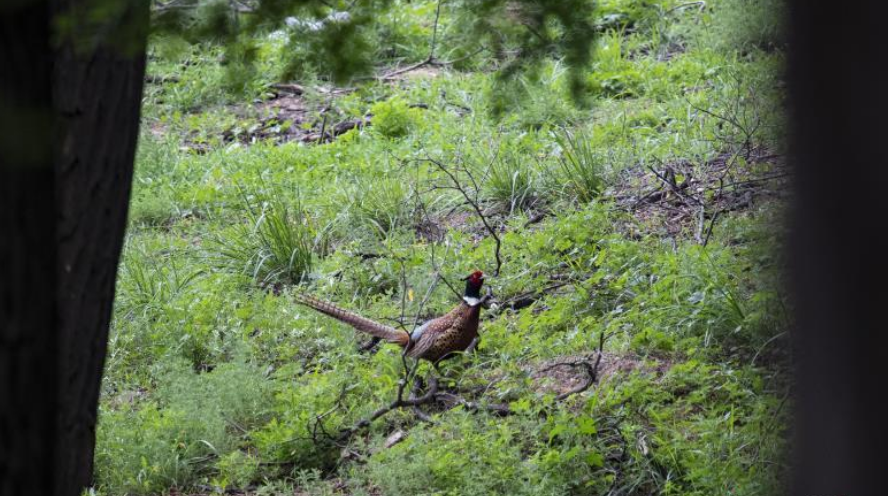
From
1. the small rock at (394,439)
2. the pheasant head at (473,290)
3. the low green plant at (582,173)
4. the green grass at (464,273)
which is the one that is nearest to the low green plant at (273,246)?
the green grass at (464,273)

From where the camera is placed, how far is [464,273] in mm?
5828

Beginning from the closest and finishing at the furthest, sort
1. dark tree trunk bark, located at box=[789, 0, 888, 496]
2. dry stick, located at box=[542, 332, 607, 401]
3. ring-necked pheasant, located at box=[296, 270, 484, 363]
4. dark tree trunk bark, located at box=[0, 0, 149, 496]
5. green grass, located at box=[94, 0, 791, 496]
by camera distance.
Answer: dark tree trunk bark, located at box=[789, 0, 888, 496] < dark tree trunk bark, located at box=[0, 0, 149, 496] < green grass, located at box=[94, 0, 791, 496] < dry stick, located at box=[542, 332, 607, 401] < ring-necked pheasant, located at box=[296, 270, 484, 363]

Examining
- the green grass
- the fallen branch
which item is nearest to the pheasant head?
the green grass

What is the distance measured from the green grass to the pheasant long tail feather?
124 mm

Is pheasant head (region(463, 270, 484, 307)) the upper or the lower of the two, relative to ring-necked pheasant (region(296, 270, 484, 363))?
upper

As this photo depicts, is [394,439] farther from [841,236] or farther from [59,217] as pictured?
[841,236]

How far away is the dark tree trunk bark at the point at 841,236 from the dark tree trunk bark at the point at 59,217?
4.43 feet

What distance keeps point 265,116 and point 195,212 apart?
72.0 inches

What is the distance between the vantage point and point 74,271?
260 centimetres

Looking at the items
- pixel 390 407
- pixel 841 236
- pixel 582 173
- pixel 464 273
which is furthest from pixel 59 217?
pixel 582 173

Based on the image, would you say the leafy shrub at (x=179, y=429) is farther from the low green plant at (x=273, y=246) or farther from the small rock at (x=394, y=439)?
the low green plant at (x=273, y=246)

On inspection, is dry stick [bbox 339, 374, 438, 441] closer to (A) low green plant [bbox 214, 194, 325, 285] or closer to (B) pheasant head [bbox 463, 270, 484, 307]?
(B) pheasant head [bbox 463, 270, 484, 307]

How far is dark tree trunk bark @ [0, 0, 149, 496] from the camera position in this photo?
6.29ft

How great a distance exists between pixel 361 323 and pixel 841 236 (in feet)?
13.0
